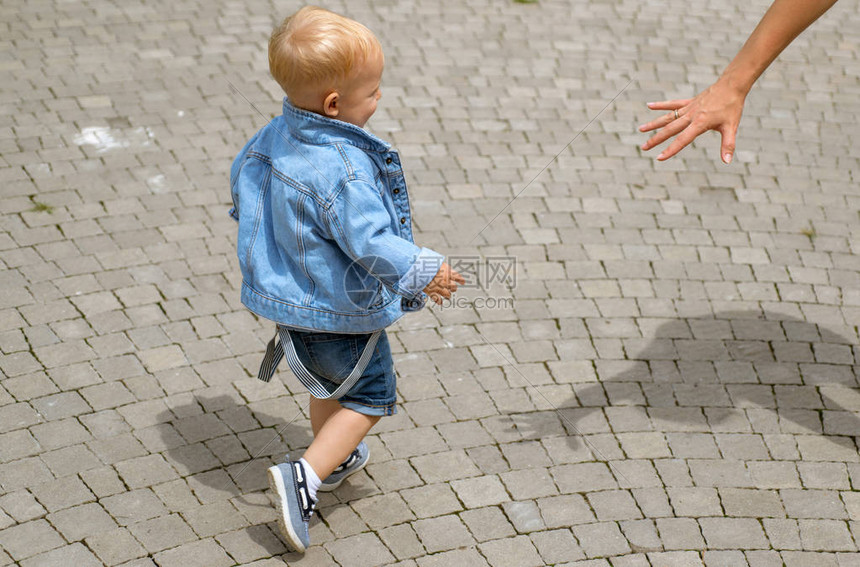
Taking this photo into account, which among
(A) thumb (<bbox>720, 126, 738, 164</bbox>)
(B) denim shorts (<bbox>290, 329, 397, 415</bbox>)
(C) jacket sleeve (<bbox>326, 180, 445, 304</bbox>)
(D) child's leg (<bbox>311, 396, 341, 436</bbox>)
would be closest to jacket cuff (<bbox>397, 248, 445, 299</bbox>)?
(C) jacket sleeve (<bbox>326, 180, 445, 304</bbox>)

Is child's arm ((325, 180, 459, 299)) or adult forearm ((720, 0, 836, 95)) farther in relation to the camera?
adult forearm ((720, 0, 836, 95))

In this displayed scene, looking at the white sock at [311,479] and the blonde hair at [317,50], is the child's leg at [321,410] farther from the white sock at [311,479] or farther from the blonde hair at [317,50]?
the blonde hair at [317,50]

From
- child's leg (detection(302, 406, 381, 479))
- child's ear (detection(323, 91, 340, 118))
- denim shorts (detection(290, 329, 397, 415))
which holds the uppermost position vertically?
child's ear (detection(323, 91, 340, 118))

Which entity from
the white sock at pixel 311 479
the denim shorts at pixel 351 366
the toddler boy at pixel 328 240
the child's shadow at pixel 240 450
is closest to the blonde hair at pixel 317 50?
the toddler boy at pixel 328 240

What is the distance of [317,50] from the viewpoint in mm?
2902

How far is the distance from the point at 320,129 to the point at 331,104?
0.09m

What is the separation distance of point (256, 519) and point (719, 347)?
2416mm

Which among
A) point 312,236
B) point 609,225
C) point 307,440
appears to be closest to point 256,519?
point 307,440


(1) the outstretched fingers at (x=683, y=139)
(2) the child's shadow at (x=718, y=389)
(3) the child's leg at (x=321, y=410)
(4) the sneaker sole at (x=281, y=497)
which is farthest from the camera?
(2) the child's shadow at (x=718, y=389)

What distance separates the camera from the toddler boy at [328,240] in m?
2.99

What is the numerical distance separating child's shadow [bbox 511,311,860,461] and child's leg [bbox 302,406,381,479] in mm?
957

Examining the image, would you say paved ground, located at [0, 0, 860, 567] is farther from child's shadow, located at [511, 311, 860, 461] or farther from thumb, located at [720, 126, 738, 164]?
thumb, located at [720, 126, 738, 164]

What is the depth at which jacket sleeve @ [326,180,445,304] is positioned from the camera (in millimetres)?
3014

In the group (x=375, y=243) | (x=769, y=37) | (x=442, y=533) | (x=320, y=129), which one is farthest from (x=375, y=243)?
(x=769, y=37)
